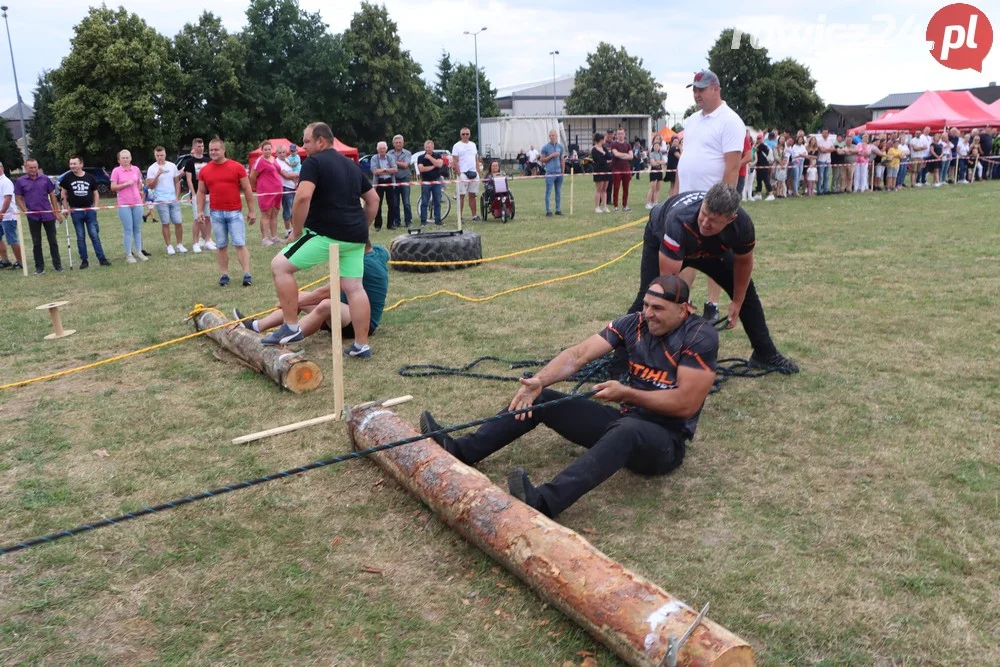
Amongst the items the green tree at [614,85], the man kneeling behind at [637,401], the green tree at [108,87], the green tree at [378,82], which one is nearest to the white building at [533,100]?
the green tree at [614,85]

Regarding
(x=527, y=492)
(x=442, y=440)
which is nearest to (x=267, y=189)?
(x=442, y=440)

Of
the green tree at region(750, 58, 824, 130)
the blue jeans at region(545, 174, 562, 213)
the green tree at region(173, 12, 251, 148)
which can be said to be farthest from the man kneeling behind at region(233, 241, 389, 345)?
the green tree at region(750, 58, 824, 130)

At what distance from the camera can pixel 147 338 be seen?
6566 millimetres

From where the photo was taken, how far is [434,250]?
9258 millimetres

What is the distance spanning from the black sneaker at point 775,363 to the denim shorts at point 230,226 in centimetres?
Answer: 586

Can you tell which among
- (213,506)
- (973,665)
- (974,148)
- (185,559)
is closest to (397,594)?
(185,559)

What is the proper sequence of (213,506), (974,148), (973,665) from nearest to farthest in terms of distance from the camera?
1. (973,665)
2. (213,506)
3. (974,148)

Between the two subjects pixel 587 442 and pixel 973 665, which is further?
pixel 587 442

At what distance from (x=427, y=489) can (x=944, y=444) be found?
8.75ft

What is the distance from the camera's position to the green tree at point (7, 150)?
41.6 m

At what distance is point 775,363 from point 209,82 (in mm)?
41711

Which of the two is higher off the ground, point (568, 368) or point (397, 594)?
point (568, 368)

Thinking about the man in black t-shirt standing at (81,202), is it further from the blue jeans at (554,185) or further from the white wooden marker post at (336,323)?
the blue jeans at (554,185)

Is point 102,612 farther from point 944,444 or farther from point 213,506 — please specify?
point 944,444
